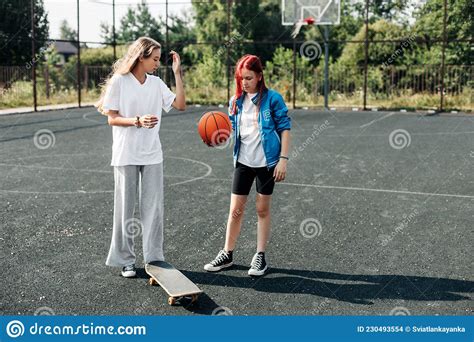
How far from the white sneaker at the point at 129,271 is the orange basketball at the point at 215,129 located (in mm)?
1352

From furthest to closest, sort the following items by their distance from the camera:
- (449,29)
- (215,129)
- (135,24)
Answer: (135,24), (449,29), (215,129)

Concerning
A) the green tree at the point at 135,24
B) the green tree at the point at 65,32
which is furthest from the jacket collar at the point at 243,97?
the green tree at the point at 65,32

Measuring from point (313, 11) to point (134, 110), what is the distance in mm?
20627

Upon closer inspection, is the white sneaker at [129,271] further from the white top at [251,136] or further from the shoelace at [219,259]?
the white top at [251,136]

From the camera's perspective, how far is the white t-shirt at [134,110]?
4730 mm

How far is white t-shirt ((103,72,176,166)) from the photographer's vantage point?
473 centimetres

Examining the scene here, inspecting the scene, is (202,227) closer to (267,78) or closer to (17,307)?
(17,307)

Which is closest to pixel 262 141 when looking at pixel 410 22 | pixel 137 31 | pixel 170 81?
pixel 170 81

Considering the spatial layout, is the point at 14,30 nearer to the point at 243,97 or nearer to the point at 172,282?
the point at 243,97

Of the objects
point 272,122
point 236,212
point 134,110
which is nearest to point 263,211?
point 236,212

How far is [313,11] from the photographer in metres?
24.1

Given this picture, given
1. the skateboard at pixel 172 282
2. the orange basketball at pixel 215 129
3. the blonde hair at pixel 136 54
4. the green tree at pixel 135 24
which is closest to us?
the skateboard at pixel 172 282

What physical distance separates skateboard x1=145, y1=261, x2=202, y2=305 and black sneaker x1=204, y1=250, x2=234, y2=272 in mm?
455

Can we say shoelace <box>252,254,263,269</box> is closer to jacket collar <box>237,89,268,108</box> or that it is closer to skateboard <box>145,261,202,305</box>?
skateboard <box>145,261,202,305</box>
